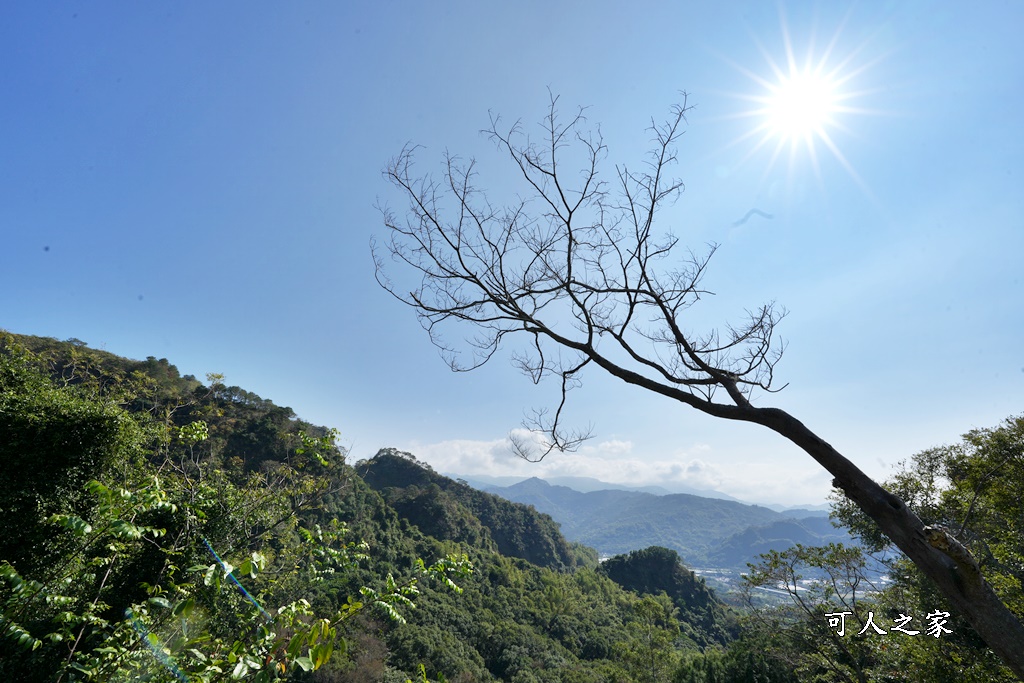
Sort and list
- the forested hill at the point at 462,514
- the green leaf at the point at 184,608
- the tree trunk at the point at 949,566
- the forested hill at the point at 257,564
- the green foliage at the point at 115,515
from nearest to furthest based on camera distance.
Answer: the green leaf at the point at 184,608 → the forested hill at the point at 257,564 → the tree trunk at the point at 949,566 → the green foliage at the point at 115,515 → the forested hill at the point at 462,514

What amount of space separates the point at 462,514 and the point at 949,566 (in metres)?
57.6

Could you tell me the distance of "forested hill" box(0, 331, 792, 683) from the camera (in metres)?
1.99

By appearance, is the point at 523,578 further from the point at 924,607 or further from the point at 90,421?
the point at 90,421

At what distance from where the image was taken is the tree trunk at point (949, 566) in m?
2.21

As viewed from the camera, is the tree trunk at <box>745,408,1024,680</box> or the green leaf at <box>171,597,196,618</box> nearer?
the green leaf at <box>171,597,196,618</box>

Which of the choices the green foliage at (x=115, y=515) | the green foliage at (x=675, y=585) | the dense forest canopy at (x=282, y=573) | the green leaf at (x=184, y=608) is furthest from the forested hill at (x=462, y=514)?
the green leaf at (x=184, y=608)

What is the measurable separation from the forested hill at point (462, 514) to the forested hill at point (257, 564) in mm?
344

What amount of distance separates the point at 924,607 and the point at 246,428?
4132cm

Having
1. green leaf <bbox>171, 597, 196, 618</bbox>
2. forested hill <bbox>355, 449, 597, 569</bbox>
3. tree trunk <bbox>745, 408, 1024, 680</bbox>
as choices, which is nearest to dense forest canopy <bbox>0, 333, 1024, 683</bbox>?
green leaf <bbox>171, 597, 196, 618</bbox>

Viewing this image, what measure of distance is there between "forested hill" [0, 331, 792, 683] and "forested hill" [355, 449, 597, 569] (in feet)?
1.13

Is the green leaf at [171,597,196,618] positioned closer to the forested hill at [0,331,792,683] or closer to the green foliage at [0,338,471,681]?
the forested hill at [0,331,792,683]

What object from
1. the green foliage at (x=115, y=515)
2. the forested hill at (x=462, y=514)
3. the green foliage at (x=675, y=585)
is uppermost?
the green foliage at (x=115, y=515)

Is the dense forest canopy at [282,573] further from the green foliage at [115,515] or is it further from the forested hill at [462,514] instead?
the forested hill at [462,514]

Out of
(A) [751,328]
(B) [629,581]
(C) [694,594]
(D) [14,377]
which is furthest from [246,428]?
(C) [694,594]
